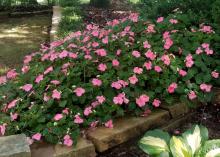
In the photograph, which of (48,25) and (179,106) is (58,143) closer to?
(179,106)

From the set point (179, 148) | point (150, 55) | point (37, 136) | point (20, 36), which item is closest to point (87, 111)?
point (37, 136)

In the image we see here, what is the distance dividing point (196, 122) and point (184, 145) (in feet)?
4.36

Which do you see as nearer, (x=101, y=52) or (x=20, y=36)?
(x=101, y=52)

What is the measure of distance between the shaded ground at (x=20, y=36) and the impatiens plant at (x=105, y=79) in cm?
200

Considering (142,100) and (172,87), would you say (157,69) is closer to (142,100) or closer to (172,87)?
(172,87)

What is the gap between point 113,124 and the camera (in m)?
3.53

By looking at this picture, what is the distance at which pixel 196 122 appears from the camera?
3971 mm

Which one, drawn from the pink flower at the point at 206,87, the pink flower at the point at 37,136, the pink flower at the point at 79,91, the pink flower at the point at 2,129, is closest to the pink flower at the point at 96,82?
the pink flower at the point at 79,91

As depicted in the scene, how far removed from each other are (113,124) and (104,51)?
77cm

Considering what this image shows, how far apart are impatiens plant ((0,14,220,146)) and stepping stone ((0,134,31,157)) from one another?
0.45 feet

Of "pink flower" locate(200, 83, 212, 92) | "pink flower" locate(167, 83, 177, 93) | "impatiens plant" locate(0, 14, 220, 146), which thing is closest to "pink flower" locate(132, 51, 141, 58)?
"impatiens plant" locate(0, 14, 220, 146)

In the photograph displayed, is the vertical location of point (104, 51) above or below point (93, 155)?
above

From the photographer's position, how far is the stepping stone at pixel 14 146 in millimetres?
2973

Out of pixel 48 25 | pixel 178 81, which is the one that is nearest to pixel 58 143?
pixel 178 81
